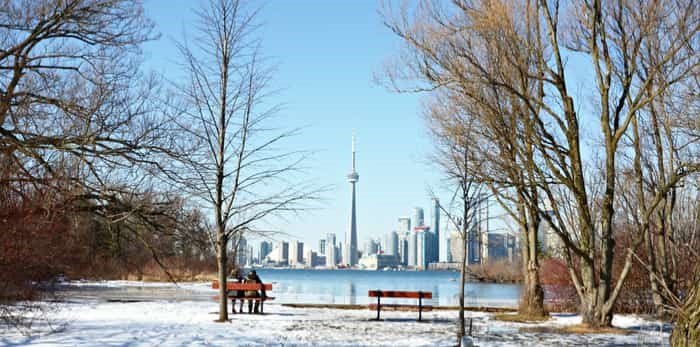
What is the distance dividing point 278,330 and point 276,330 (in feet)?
0.13

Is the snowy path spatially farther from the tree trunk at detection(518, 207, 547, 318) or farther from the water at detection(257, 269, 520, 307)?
the water at detection(257, 269, 520, 307)

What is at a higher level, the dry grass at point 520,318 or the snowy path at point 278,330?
the snowy path at point 278,330

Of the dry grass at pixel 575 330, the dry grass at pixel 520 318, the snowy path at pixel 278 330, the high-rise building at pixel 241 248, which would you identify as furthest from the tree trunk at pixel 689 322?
the high-rise building at pixel 241 248

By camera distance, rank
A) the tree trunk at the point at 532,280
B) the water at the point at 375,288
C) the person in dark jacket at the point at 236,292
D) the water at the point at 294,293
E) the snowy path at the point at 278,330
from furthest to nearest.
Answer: the water at the point at 375,288 → the water at the point at 294,293 → the tree trunk at the point at 532,280 → the person in dark jacket at the point at 236,292 → the snowy path at the point at 278,330

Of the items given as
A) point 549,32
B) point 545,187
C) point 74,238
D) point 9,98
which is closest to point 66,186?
point 9,98

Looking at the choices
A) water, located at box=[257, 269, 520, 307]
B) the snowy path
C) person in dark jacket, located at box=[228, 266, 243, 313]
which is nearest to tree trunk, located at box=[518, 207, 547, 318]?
the snowy path

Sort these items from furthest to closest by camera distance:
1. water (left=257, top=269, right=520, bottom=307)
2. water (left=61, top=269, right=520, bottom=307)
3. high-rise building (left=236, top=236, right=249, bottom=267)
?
water (left=257, top=269, right=520, bottom=307)
water (left=61, top=269, right=520, bottom=307)
high-rise building (left=236, top=236, right=249, bottom=267)

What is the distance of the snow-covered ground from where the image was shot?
12.0 metres

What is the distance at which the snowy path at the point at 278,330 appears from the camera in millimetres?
11938

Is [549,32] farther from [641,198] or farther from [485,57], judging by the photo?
[641,198]

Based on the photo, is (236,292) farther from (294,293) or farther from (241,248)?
(294,293)

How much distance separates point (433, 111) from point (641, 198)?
5.84 metres

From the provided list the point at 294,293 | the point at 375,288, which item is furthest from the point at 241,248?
the point at 375,288

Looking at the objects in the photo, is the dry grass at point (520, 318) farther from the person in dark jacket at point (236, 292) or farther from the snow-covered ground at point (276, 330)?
the person in dark jacket at point (236, 292)
